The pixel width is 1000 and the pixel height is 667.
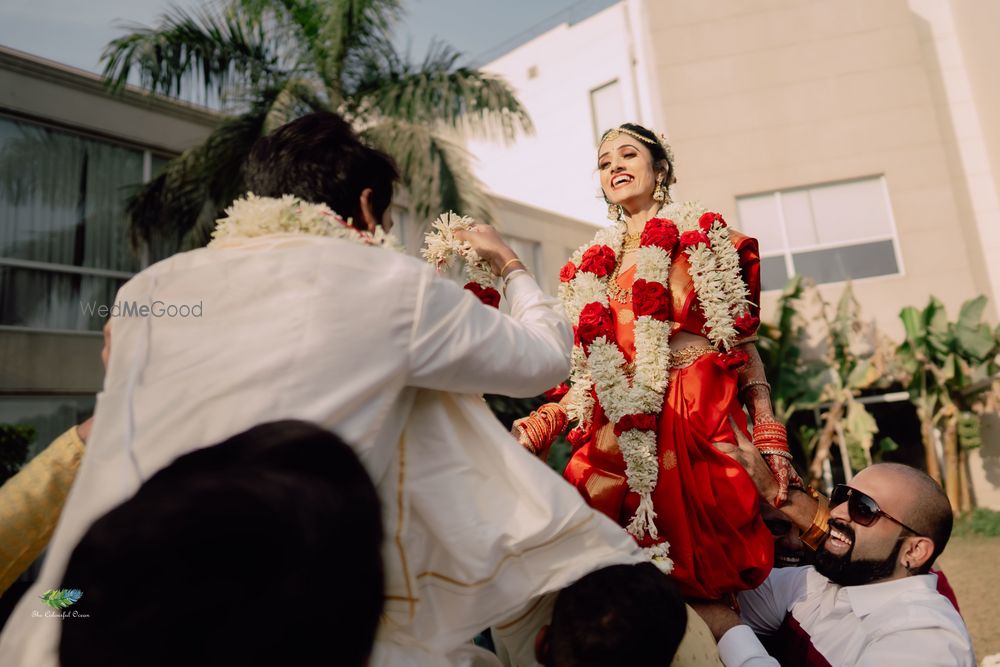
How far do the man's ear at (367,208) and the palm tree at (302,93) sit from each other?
801 cm

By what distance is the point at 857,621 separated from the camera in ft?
7.99

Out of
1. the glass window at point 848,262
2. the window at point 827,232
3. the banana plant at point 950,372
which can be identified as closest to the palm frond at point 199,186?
the window at point 827,232

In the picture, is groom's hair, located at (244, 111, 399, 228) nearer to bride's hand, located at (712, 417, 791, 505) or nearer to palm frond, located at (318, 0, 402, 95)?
bride's hand, located at (712, 417, 791, 505)

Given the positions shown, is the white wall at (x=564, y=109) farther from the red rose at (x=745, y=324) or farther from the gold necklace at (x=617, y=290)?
the red rose at (x=745, y=324)

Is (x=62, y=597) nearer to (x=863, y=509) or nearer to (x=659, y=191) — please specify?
(x=863, y=509)

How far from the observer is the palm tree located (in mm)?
9398

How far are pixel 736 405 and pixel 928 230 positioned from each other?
12.8m

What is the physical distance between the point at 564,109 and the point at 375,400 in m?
19.1

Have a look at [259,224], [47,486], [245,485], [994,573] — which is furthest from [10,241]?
[994,573]

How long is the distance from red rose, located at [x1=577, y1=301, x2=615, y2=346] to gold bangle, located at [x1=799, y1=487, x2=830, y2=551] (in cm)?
106

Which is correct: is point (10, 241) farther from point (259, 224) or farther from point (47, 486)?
point (259, 224)

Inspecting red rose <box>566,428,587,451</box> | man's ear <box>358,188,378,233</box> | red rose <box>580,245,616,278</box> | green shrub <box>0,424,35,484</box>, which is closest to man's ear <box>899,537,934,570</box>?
red rose <box>566,428,587,451</box>

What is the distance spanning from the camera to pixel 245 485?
0.85 meters

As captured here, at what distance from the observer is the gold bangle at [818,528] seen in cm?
269
